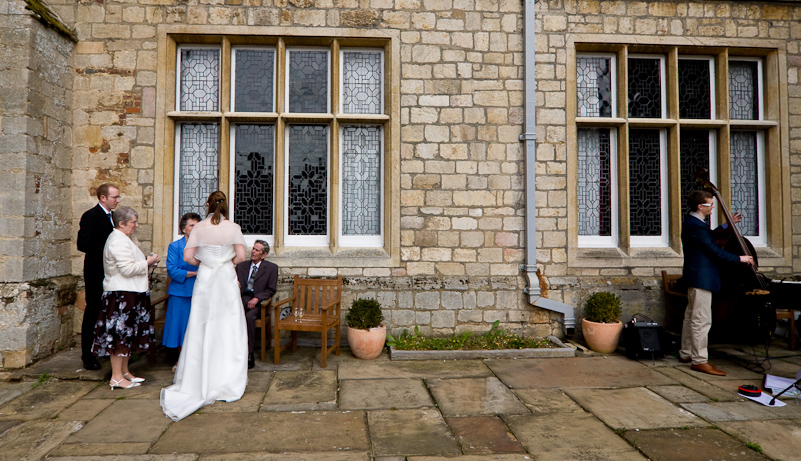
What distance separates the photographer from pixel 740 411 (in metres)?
3.88

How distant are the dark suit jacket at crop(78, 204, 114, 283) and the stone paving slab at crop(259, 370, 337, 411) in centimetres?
212

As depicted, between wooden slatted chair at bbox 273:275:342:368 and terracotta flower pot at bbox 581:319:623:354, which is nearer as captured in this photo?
wooden slatted chair at bbox 273:275:342:368

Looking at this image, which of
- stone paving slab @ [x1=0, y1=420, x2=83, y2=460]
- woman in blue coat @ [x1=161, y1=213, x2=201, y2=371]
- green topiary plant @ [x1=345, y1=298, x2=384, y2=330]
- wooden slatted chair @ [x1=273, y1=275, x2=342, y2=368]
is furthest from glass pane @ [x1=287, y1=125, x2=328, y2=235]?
stone paving slab @ [x1=0, y1=420, x2=83, y2=460]

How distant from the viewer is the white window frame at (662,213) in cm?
641

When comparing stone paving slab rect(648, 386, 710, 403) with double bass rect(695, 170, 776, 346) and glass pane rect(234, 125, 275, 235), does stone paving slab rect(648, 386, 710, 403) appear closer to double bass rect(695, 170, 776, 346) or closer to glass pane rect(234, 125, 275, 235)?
double bass rect(695, 170, 776, 346)

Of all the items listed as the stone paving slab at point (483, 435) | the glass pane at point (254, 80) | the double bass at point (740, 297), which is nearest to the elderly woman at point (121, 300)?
the glass pane at point (254, 80)

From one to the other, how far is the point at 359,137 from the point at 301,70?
1.14 m

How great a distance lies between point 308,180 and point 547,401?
3878 mm

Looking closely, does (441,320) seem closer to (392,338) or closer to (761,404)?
(392,338)

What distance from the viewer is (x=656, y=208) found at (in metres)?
6.48

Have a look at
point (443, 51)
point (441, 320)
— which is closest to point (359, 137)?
point (443, 51)

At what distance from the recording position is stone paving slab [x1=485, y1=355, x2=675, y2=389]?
4.58 m

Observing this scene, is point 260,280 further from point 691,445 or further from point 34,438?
point 691,445

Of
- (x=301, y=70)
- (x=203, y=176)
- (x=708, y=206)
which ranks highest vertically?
(x=301, y=70)
